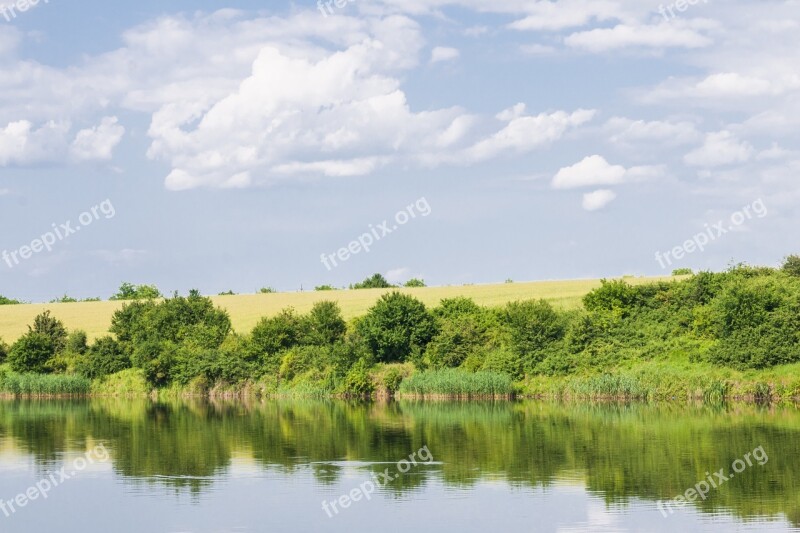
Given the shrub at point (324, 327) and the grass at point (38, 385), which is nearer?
the shrub at point (324, 327)

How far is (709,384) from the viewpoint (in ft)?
187

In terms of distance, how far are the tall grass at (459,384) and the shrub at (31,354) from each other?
1129 inches

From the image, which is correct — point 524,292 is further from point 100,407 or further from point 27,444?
point 27,444

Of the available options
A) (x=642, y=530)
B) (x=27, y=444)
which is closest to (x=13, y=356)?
(x=27, y=444)

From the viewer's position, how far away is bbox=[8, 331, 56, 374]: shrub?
76.9 m

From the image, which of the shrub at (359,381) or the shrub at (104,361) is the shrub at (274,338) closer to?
the shrub at (359,381)

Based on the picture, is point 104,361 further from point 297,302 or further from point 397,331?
point 297,302

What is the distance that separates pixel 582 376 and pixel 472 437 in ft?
74.8
